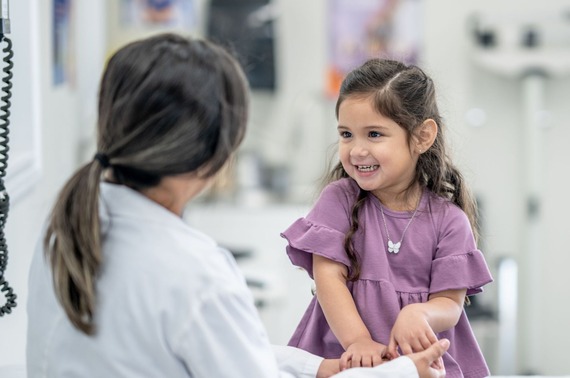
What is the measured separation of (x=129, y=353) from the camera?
38.2 inches

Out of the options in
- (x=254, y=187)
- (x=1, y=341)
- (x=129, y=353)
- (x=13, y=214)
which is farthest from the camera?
(x=254, y=187)

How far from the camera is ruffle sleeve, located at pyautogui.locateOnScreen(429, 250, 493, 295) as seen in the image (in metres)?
1.28

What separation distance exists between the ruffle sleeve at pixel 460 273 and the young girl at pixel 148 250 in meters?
0.38

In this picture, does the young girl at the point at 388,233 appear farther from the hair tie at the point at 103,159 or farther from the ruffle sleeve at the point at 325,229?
the hair tie at the point at 103,159

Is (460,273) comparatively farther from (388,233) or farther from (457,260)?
(388,233)

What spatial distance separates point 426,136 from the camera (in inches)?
53.0

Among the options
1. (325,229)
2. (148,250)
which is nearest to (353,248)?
(325,229)

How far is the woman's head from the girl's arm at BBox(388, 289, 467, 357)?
388mm

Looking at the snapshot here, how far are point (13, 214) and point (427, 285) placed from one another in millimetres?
948

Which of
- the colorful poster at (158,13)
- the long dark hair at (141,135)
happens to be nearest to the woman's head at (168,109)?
the long dark hair at (141,135)

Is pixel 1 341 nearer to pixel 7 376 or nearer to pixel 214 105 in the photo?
pixel 7 376

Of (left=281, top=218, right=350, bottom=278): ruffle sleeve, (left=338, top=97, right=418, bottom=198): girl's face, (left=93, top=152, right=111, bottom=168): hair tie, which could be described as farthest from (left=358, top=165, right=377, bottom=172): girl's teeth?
(left=93, top=152, right=111, bottom=168): hair tie

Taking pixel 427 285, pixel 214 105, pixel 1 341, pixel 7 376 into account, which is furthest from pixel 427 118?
pixel 1 341

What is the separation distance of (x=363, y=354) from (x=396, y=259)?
0.17 metres
